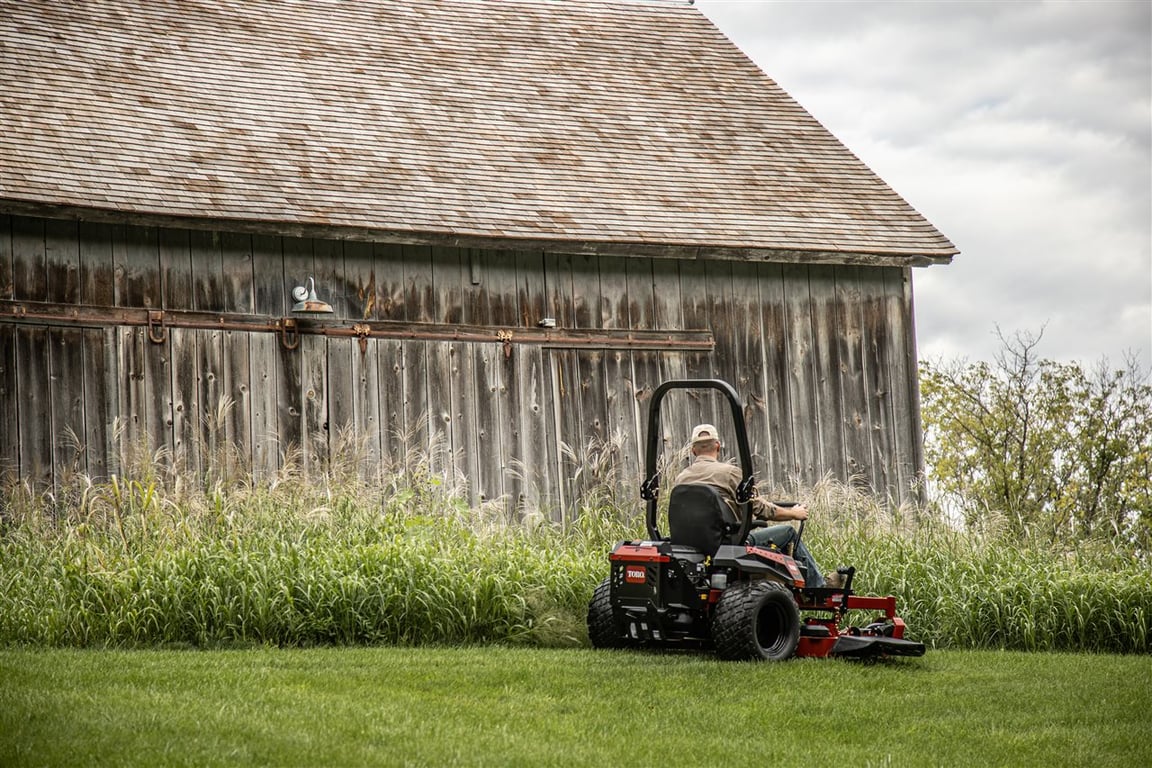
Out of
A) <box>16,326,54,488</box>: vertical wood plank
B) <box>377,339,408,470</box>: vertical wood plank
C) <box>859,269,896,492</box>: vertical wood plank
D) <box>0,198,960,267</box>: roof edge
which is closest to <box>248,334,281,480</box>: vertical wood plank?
<box>377,339,408,470</box>: vertical wood plank

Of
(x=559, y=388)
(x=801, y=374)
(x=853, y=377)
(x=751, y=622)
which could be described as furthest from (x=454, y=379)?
(x=751, y=622)

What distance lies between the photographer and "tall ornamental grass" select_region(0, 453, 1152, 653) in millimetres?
8805

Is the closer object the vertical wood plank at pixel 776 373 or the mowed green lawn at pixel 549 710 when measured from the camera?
the mowed green lawn at pixel 549 710

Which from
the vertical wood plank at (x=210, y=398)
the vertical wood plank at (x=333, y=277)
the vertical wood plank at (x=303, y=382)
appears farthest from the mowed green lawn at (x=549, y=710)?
the vertical wood plank at (x=333, y=277)

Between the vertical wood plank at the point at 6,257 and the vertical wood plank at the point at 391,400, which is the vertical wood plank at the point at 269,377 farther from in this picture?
the vertical wood plank at the point at 6,257

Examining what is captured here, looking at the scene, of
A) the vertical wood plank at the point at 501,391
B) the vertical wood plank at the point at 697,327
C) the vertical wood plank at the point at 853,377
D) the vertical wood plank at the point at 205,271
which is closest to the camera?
the vertical wood plank at the point at 205,271

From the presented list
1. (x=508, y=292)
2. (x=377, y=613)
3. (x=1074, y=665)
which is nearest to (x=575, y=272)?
(x=508, y=292)

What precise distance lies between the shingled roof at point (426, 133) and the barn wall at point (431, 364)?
450 mm

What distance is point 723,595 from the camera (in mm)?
8234

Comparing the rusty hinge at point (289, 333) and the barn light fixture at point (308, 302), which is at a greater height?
the barn light fixture at point (308, 302)

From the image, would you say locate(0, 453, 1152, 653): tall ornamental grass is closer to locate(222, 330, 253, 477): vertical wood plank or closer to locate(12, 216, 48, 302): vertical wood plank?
locate(222, 330, 253, 477): vertical wood plank

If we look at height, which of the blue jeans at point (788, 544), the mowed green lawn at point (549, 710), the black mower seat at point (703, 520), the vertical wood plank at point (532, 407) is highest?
the vertical wood plank at point (532, 407)

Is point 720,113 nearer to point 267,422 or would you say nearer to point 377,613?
point 267,422

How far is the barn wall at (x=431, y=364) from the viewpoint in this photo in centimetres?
1190
